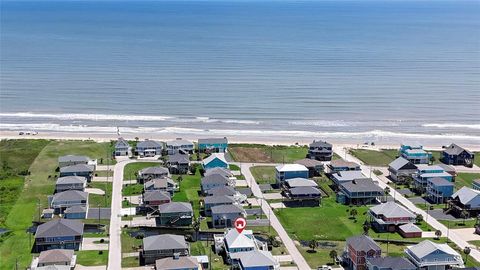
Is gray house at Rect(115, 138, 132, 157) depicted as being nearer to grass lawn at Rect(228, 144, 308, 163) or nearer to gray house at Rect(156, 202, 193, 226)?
grass lawn at Rect(228, 144, 308, 163)

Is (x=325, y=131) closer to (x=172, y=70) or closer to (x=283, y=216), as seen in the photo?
(x=283, y=216)

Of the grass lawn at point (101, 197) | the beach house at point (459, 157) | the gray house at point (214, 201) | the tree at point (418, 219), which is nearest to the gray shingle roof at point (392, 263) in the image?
the tree at point (418, 219)

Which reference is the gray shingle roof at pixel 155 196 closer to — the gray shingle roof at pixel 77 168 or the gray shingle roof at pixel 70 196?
the gray shingle roof at pixel 70 196

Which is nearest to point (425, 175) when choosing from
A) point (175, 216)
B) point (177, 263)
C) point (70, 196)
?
point (175, 216)

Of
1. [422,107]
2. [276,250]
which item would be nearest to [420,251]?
[276,250]

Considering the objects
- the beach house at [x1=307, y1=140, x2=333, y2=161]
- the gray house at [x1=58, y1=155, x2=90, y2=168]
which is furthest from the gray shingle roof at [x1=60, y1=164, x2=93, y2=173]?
the beach house at [x1=307, y1=140, x2=333, y2=161]

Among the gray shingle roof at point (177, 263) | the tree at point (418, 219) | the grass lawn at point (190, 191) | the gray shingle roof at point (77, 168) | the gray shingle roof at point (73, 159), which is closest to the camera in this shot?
the gray shingle roof at point (177, 263)

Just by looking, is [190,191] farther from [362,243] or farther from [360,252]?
[360,252]
